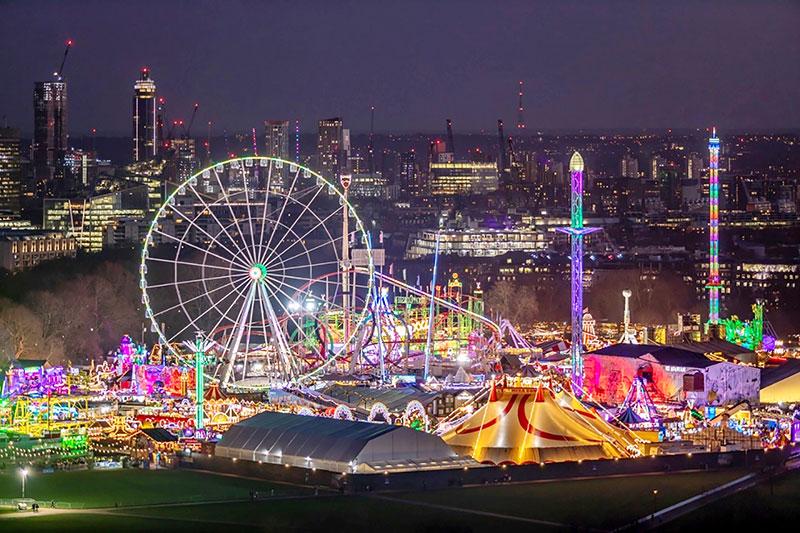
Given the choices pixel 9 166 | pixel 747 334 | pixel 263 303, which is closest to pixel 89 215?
pixel 9 166

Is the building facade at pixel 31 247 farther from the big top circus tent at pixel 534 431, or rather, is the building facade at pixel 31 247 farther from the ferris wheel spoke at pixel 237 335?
the big top circus tent at pixel 534 431

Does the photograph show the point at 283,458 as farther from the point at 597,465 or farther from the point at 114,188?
the point at 114,188

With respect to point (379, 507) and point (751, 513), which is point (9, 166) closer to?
point (379, 507)

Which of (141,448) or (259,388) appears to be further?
(259,388)

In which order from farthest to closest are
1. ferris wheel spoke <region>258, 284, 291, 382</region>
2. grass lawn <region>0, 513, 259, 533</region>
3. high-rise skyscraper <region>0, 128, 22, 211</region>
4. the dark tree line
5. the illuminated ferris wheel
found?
high-rise skyscraper <region>0, 128, 22, 211</region> → the dark tree line → the illuminated ferris wheel → ferris wheel spoke <region>258, 284, 291, 382</region> → grass lawn <region>0, 513, 259, 533</region>

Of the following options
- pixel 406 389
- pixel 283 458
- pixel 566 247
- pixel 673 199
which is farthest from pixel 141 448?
pixel 673 199

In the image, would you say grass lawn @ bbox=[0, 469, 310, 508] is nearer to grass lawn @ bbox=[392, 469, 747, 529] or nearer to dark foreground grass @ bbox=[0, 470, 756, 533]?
dark foreground grass @ bbox=[0, 470, 756, 533]

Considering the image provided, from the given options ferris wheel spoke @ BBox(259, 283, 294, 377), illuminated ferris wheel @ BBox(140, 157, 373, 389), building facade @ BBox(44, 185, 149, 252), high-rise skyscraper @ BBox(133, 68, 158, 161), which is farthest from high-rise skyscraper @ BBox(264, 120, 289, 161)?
ferris wheel spoke @ BBox(259, 283, 294, 377)

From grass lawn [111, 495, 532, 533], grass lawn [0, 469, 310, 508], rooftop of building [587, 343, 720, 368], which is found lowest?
grass lawn [111, 495, 532, 533]
